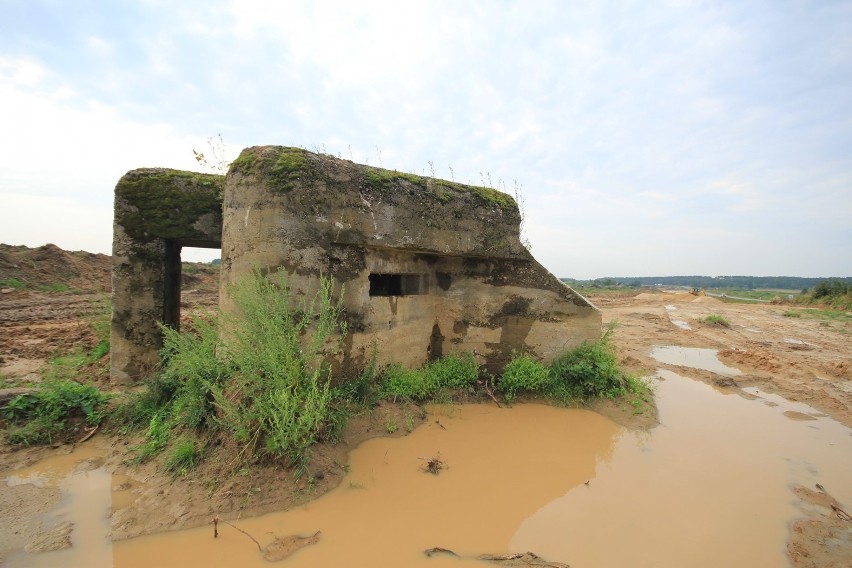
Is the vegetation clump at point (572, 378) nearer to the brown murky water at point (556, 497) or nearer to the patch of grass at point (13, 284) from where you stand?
the brown murky water at point (556, 497)

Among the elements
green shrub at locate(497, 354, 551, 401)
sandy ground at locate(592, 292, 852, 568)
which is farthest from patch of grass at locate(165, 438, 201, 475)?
sandy ground at locate(592, 292, 852, 568)

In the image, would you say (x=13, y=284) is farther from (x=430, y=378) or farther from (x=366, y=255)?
(x=430, y=378)

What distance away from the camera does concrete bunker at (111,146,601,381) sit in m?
4.19

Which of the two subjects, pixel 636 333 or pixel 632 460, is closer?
pixel 632 460

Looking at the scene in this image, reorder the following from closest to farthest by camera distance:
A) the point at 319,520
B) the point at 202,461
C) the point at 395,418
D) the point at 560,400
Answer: the point at 319,520, the point at 202,461, the point at 395,418, the point at 560,400

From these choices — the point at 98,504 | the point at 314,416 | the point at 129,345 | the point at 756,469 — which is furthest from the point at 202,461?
the point at 756,469

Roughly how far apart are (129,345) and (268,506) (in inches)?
152

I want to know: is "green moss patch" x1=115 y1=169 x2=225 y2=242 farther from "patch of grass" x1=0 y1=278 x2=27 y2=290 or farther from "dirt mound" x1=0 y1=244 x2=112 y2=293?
"patch of grass" x1=0 y1=278 x2=27 y2=290

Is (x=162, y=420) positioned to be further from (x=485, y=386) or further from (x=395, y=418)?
(x=485, y=386)

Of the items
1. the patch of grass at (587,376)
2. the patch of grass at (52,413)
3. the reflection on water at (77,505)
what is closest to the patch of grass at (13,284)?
the patch of grass at (52,413)

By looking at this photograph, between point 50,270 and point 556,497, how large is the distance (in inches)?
794

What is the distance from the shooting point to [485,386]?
552 cm

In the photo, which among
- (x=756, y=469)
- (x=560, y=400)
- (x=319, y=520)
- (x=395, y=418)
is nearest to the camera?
(x=319, y=520)

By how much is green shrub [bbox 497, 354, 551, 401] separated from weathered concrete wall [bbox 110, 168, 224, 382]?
14.3ft
